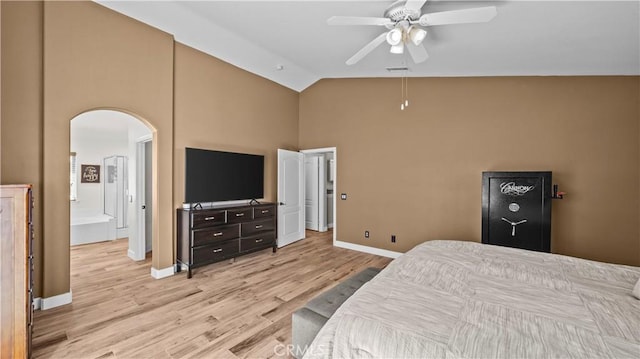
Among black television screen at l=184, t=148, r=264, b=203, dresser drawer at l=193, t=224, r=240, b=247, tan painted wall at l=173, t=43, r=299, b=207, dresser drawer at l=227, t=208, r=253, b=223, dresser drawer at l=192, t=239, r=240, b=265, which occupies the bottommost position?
dresser drawer at l=192, t=239, r=240, b=265

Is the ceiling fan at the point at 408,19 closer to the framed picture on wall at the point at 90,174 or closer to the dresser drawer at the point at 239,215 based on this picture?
the dresser drawer at the point at 239,215

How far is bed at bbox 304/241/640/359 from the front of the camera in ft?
3.47

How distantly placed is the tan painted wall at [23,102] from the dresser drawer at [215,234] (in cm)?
148

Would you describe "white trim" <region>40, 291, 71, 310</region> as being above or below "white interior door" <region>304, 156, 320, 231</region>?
below

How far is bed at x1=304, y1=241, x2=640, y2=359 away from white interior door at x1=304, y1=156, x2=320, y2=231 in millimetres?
4800

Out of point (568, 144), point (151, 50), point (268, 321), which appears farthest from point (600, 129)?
point (151, 50)

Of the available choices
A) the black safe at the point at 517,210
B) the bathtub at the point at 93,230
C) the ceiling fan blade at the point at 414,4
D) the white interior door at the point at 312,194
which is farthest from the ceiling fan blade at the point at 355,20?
the bathtub at the point at 93,230

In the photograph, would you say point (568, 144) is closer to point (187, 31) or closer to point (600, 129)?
point (600, 129)

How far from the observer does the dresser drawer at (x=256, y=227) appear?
13.6 ft

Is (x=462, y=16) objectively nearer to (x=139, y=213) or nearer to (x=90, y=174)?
(x=139, y=213)

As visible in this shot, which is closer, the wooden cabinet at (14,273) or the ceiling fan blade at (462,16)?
the wooden cabinet at (14,273)

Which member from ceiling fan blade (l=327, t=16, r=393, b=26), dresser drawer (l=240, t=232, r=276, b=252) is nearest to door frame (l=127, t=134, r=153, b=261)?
dresser drawer (l=240, t=232, r=276, b=252)

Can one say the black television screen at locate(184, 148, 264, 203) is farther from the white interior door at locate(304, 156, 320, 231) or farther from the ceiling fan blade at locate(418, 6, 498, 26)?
the ceiling fan blade at locate(418, 6, 498, 26)

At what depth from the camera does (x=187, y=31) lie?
3.54 m
